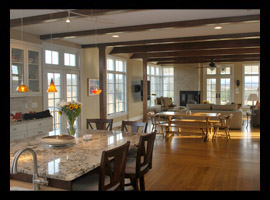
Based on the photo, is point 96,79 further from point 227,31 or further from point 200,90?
point 200,90

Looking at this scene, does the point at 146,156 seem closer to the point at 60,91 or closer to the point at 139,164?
the point at 139,164

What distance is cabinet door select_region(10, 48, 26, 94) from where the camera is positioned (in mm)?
5660

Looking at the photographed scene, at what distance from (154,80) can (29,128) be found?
967 centimetres

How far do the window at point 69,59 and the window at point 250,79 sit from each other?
9.93m

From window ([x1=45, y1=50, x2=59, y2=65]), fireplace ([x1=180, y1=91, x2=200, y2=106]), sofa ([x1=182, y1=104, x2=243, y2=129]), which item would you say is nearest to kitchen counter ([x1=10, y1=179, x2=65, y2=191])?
window ([x1=45, y1=50, x2=59, y2=65])

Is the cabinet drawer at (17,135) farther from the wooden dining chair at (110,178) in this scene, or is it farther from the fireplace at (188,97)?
the fireplace at (188,97)

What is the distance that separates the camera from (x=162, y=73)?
52.1 ft

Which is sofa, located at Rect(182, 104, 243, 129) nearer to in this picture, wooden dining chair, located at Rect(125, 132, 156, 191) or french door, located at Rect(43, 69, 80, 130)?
french door, located at Rect(43, 69, 80, 130)

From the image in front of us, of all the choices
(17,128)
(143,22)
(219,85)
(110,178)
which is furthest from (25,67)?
(219,85)

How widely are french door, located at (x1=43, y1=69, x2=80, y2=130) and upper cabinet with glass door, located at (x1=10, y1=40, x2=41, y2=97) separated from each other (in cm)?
46

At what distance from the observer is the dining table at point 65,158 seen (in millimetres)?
2178

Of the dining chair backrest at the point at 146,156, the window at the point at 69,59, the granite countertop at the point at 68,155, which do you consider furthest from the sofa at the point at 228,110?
the dining chair backrest at the point at 146,156
